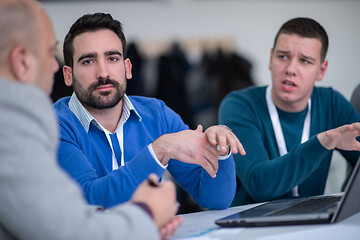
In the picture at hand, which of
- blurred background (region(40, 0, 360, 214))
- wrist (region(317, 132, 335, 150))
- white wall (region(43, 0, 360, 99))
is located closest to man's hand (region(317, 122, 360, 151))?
wrist (region(317, 132, 335, 150))

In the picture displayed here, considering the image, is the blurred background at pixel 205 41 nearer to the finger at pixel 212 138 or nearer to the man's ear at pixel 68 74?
the man's ear at pixel 68 74

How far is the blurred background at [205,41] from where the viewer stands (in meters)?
3.51

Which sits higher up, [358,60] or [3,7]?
[3,7]

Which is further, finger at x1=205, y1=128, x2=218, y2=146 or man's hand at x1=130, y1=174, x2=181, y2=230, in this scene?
finger at x1=205, y1=128, x2=218, y2=146

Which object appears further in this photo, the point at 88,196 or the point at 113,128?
the point at 113,128

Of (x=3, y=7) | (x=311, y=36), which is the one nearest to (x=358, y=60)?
(x=311, y=36)

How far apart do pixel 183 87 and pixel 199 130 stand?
7.27ft

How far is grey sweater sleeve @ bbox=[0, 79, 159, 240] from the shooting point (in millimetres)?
707

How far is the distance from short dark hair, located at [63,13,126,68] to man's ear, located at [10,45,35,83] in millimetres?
→ 757

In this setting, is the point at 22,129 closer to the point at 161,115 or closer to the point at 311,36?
the point at 161,115

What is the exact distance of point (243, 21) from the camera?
Result: 154 inches

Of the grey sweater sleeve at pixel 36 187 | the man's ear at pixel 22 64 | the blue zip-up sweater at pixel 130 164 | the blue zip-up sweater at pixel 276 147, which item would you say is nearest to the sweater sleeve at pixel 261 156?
the blue zip-up sweater at pixel 276 147

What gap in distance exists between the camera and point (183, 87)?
353 cm

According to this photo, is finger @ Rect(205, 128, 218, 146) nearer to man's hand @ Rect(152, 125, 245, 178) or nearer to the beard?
man's hand @ Rect(152, 125, 245, 178)
